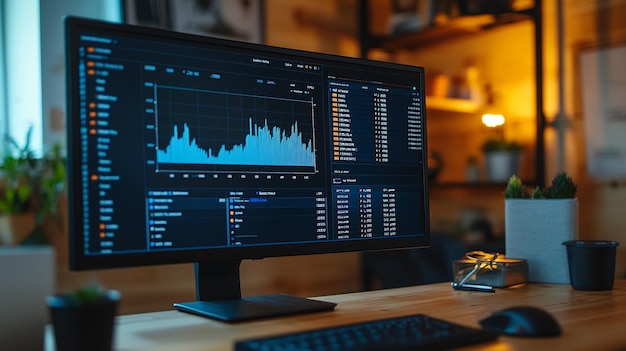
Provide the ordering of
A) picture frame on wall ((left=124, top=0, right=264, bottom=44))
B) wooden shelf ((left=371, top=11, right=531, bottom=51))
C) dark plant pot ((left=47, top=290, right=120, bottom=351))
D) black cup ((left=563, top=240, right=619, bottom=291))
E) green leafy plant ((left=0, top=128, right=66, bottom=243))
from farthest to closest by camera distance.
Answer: wooden shelf ((left=371, top=11, right=531, bottom=51))
picture frame on wall ((left=124, top=0, right=264, bottom=44))
green leafy plant ((left=0, top=128, right=66, bottom=243))
black cup ((left=563, top=240, right=619, bottom=291))
dark plant pot ((left=47, top=290, right=120, bottom=351))

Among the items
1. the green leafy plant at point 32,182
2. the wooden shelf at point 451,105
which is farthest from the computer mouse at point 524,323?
the wooden shelf at point 451,105

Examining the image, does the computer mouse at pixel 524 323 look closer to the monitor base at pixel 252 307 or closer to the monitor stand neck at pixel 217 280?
the monitor base at pixel 252 307

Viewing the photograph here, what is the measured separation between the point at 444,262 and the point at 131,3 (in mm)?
1600

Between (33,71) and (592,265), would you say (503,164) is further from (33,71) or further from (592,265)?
(33,71)

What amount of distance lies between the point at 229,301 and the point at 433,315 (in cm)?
36

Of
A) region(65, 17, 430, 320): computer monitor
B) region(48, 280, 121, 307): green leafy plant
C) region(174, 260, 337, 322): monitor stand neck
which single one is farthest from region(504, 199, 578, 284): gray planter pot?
region(48, 280, 121, 307): green leafy plant

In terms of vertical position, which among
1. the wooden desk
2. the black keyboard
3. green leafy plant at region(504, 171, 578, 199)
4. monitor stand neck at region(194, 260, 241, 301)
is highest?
green leafy plant at region(504, 171, 578, 199)

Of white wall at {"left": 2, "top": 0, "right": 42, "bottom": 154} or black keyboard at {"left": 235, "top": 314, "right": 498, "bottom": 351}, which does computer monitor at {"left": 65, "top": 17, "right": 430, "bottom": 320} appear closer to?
black keyboard at {"left": 235, "top": 314, "right": 498, "bottom": 351}

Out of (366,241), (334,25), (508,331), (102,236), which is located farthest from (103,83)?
(334,25)

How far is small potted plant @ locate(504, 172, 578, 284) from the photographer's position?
1474 mm

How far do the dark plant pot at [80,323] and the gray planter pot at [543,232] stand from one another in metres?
1.03

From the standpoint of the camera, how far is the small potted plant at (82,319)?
2.52 feet

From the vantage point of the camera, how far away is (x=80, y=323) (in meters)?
0.77

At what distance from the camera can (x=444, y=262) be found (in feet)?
8.77
